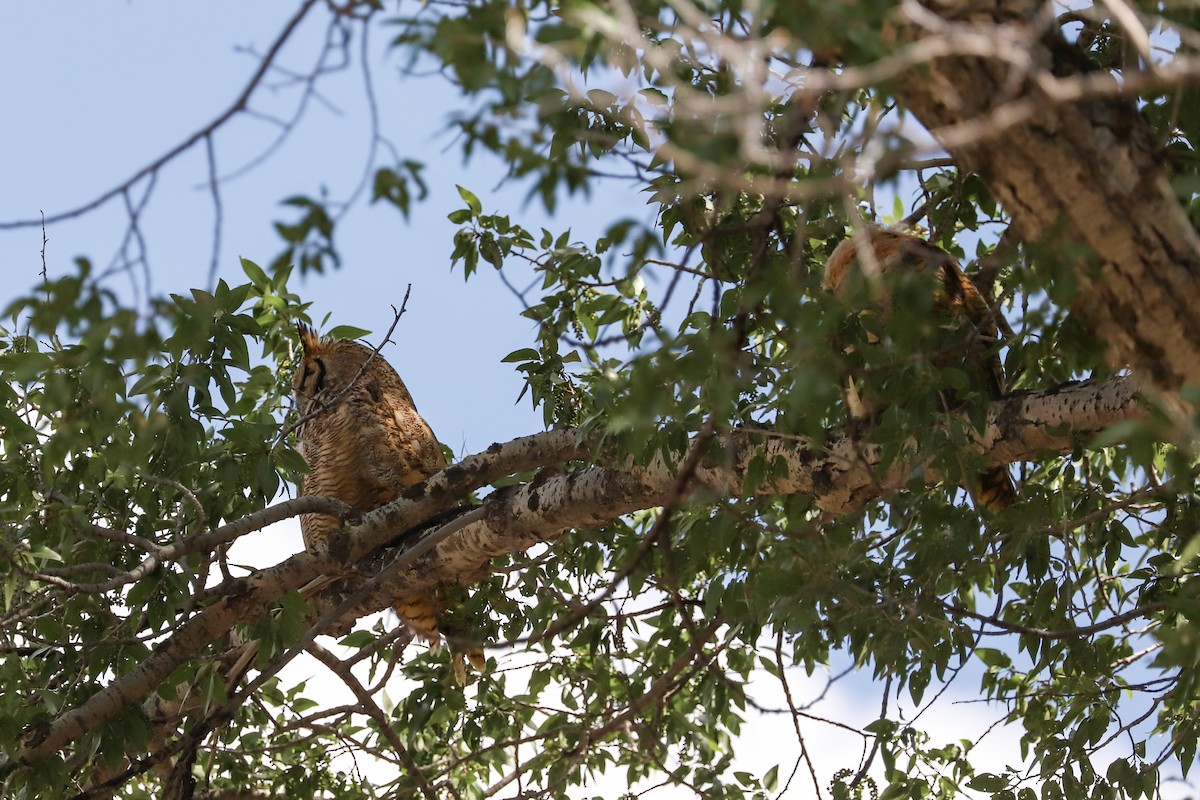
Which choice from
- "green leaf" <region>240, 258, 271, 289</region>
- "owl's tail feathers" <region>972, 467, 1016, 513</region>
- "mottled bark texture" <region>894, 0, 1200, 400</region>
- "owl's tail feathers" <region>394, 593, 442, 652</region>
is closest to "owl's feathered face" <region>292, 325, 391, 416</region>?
"green leaf" <region>240, 258, 271, 289</region>

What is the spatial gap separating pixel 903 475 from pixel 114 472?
2.06 metres

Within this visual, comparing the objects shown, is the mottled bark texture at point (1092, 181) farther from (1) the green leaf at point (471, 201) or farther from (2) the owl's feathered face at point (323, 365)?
(2) the owl's feathered face at point (323, 365)

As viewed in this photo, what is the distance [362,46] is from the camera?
1914 millimetres

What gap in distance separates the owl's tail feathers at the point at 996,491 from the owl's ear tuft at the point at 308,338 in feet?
10.1

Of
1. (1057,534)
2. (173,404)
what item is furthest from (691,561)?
(173,404)

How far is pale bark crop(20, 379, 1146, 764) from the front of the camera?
118 inches

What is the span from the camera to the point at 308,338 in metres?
5.57

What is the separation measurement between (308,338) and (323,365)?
0.78ft

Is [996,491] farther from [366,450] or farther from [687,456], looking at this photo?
[366,450]

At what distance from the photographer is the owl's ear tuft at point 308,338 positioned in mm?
5410

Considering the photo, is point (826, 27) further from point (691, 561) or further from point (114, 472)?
point (114, 472)

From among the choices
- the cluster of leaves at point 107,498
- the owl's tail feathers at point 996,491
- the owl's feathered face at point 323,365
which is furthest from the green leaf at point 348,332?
the owl's tail feathers at point 996,491

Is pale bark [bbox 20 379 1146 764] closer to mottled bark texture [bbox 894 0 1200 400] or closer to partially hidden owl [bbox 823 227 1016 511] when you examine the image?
partially hidden owl [bbox 823 227 1016 511]

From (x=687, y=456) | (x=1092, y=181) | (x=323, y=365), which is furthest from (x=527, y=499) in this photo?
(x=1092, y=181)
